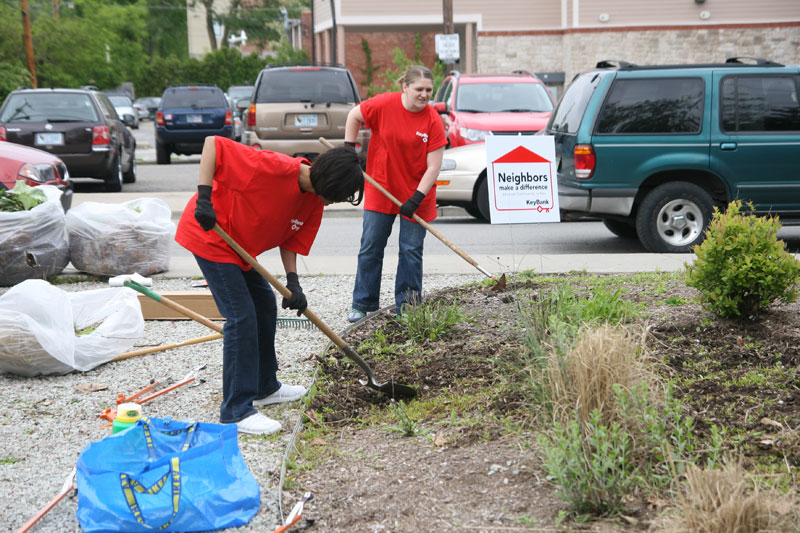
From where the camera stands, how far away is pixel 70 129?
1497 cm

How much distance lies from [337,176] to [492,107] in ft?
35.7

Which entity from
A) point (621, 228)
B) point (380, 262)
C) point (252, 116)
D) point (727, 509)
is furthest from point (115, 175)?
point (727, 509)

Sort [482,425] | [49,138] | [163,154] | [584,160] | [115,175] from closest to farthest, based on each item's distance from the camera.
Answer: [482,425], [584,160], [49,138], [115,175], [163,154]

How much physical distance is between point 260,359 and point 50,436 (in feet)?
3.46

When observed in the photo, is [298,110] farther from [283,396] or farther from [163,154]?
[283,396]

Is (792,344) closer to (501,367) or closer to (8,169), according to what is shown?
(501,367)

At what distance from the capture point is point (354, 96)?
15102 mm

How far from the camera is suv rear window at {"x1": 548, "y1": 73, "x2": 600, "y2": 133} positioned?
945 cm

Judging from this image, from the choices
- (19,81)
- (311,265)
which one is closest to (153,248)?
(311,265)

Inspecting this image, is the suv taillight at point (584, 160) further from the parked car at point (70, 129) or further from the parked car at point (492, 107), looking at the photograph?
the parked car at point (70, 129)

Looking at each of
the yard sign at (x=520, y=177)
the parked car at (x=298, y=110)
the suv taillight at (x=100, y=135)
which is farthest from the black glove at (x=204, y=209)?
the suv taillight at (x=100, y=135)

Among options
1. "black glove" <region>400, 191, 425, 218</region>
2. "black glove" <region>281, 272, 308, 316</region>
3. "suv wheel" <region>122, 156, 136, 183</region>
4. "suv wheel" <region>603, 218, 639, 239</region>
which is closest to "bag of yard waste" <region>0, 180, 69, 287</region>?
"black glove" <region>400, 191, 425, 218</region>

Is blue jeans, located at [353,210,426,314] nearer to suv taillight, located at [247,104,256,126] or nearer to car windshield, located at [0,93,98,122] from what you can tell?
suv taillight, located at [247,104,256,126]

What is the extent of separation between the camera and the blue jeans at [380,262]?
20.9 feet
